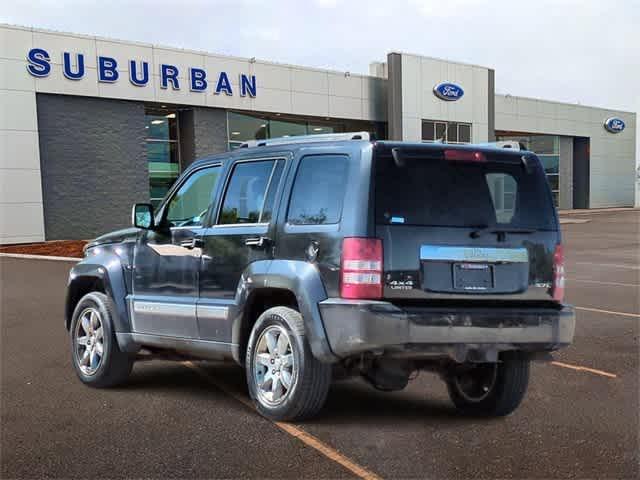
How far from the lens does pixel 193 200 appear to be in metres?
6.18

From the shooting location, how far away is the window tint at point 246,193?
218 inches

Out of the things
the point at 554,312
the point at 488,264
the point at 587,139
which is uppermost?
the point at 587,139

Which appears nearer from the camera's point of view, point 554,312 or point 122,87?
point 554,312

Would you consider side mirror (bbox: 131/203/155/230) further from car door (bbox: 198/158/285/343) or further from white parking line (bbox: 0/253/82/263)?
white parking line (bbox: 0/253/82/263)

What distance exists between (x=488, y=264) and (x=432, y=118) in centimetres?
3374

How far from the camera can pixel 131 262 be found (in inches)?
253

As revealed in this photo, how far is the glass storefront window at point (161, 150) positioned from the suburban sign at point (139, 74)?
1.79 metres

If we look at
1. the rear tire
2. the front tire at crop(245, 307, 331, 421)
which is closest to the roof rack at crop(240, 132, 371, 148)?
the front tire at crop(245, 307, 331, 421)

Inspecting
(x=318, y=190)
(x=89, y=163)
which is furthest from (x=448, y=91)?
(x=318, y=190)

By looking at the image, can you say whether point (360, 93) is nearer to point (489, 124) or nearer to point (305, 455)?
point (489, 124)

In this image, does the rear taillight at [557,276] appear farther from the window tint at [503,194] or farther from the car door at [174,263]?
the car door at [174,263]

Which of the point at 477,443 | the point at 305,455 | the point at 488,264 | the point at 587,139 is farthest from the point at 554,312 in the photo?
the point at 587,139

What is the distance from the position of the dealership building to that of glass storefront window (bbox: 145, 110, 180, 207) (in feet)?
0.15

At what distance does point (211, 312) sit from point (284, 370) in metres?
0.91
